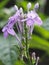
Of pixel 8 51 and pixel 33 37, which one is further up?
pixel 8 51

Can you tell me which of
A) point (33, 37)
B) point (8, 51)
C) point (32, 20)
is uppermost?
point (32, 20)

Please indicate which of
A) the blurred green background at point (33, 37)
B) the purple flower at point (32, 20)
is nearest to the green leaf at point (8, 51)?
the blurred green background at point (33, 37)

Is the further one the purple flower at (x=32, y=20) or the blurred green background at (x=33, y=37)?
the blurred green background at (x=33, y=37)

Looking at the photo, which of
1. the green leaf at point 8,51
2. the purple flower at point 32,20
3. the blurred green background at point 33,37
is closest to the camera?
the purple flower at point 32,20

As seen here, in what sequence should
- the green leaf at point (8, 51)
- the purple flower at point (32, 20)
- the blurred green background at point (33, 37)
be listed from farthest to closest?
1. the blurred green background at point (33, 37)
2. the green leaf at point (8, 51)
3. the purple flower at point (32, 20)

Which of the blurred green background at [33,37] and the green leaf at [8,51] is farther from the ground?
the green leaf at [8,51]

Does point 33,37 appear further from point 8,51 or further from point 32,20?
point 32,20

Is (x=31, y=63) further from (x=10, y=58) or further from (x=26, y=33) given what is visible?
(x=10, y=58)

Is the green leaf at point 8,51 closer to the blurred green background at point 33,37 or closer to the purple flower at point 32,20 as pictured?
the blurred green background at point 33,37

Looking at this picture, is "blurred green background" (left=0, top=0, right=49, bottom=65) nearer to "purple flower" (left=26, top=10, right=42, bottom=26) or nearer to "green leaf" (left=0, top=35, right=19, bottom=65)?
"green leaf" (left=0, top=35, right=19, bottom=65)

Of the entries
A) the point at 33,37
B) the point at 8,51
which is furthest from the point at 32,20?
the point at 33,37

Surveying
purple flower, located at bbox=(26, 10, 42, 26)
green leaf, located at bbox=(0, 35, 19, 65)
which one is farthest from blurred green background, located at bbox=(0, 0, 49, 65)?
purple flower, located at bbox=(26, 10, 42, 26)
